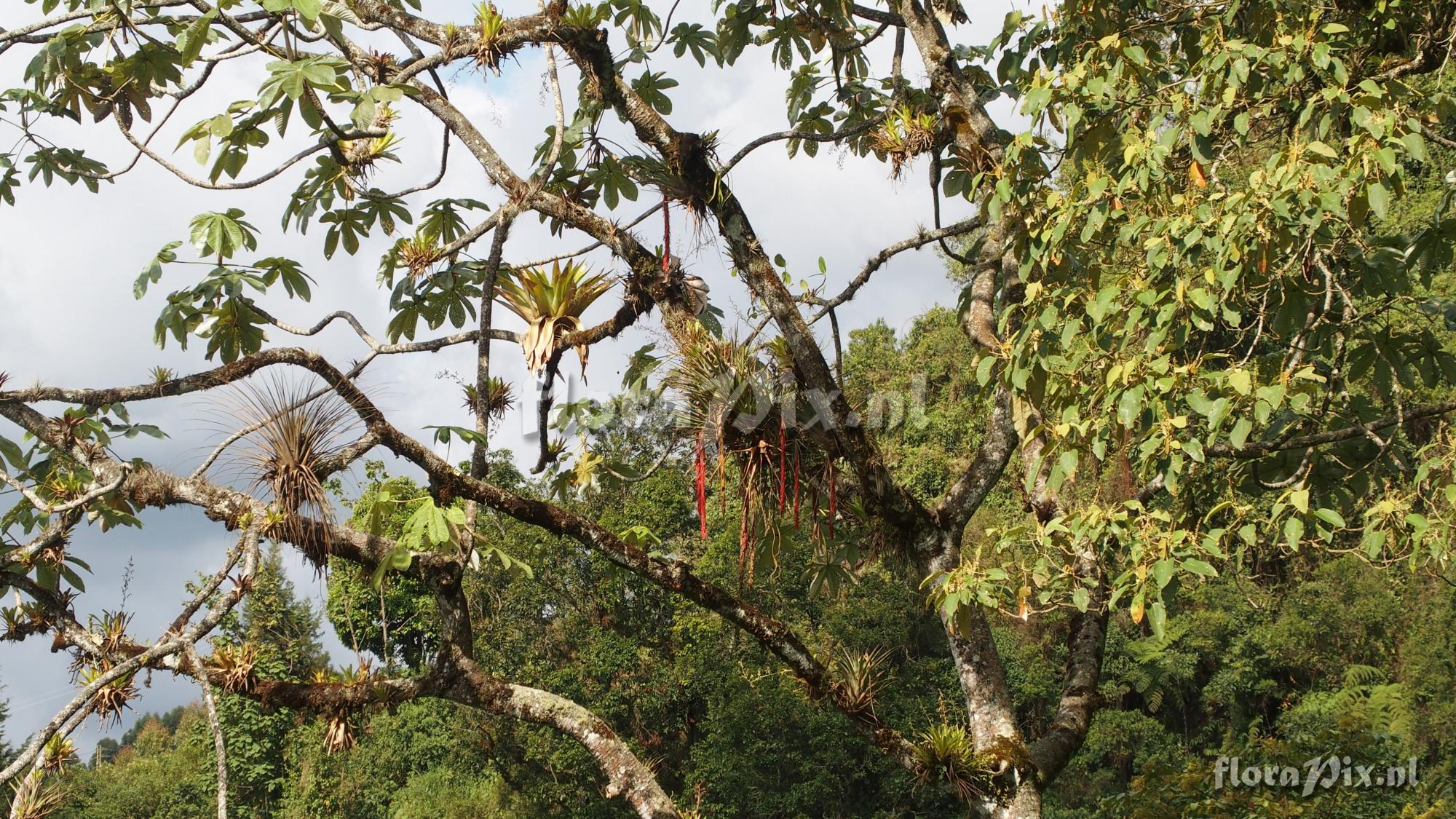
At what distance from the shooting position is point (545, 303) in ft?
11.9

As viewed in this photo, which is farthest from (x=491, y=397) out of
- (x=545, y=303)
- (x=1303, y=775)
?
(x=1303, y=775)

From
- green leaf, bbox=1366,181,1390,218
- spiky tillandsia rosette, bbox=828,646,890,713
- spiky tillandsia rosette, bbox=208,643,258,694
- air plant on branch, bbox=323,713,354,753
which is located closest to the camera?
green leaf, bbox=1366,181,1390,218

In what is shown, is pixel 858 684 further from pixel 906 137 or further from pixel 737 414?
pixel 906 137

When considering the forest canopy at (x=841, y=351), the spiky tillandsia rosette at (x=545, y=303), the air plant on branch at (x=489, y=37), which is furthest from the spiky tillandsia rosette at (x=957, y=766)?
the air plant on branch at (x=489, y=37)

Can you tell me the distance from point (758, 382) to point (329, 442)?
134cm

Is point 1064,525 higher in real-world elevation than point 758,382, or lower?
lower

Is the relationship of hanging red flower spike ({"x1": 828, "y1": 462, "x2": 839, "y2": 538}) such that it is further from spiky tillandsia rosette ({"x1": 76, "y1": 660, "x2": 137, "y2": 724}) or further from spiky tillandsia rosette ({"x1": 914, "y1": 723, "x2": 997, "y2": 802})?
spiky tillandsia rosette ({"x1": 76, "y1": 660, "x2": 137, "y2": 724})

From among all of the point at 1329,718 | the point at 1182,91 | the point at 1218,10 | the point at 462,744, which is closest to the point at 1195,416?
the point at 1182,91

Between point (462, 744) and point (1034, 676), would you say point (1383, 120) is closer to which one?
point (1034, 676)

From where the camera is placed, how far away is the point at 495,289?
3682 millimetres

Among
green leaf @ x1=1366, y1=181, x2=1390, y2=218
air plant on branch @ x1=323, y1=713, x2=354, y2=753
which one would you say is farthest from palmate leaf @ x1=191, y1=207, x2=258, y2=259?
green leaf @ x1=1366, y1=181, x2=1390, y2=218

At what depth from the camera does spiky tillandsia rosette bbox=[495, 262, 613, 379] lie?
3.62 metres

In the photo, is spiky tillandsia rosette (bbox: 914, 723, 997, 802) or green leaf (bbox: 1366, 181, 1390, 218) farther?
spiky tillandsia rosette (bbox: 914, 723, 997, 802)

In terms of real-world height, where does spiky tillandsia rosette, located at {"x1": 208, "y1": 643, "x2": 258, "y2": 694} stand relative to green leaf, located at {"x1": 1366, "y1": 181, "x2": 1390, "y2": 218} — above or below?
below
